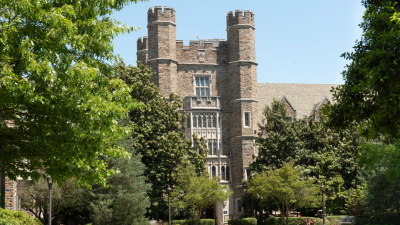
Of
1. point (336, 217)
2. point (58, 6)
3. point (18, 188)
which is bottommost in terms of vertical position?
point (336, 217)

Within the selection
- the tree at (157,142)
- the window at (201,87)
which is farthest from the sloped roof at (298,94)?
the tree at (157,142)

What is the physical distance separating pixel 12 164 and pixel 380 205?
2512 cm

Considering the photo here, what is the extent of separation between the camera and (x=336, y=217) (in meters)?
31.8

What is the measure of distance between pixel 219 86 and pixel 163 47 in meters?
6.26

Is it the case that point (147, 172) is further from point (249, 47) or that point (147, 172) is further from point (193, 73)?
point (249, 47)

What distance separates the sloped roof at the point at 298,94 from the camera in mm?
50688

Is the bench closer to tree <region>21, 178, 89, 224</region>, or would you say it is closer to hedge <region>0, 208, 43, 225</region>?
tree <region>21, 178, 89, 224</region>

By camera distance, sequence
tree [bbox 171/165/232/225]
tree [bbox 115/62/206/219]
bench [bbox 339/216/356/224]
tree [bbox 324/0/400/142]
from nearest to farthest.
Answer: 1. tree [bbox 324/0/400/142]
2. bench [bbox 339/216/356/224]
3. tree [bbox 171/165/232/225]
4. tree [bbox 115/62/206/219]

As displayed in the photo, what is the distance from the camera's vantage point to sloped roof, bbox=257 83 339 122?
50.7 m

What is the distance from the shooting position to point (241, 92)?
126 ft

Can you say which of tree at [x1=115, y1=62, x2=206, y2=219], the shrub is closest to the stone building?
the shrub

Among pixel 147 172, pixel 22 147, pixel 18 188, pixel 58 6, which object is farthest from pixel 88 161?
pixel 147 172

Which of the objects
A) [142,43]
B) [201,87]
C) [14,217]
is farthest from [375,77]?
[142,43]

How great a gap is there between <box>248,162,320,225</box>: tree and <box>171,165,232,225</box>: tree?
9.84ft
